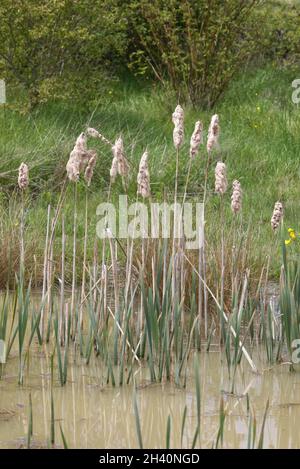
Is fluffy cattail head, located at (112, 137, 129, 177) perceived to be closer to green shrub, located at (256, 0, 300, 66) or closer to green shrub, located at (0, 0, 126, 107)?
green shrub, located at (0, 0, 126, 107)

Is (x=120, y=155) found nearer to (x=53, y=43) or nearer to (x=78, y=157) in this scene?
(x=78, y=157)

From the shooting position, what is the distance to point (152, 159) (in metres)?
8.34

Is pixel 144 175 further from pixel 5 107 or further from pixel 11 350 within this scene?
pixel 5 107

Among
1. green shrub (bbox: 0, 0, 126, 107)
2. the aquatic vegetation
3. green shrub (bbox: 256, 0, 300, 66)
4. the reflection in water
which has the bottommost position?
the reflection in water

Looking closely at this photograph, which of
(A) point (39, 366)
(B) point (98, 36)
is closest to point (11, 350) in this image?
(A) point (39, 366)

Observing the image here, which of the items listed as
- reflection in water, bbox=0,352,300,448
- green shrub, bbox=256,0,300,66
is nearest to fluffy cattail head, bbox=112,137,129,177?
reflection in water, bbox=0,352,300,448

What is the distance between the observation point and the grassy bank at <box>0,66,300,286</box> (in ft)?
22.0

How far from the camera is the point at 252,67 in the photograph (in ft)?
39.7

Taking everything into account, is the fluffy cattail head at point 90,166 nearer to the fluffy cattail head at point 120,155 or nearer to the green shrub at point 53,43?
the fluffy cattail head at point 120,155

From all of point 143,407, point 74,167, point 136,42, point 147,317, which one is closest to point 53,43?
point 136,42

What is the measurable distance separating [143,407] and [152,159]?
13.1ft

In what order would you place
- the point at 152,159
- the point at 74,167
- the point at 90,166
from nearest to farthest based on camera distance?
the point at 74,167
the point at 90,166
the point at 152,159

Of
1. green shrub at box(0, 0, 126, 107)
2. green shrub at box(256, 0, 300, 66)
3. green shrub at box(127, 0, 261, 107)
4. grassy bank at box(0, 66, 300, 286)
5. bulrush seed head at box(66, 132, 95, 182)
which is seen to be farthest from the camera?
green shrub at box(256, 0, 300, 66)

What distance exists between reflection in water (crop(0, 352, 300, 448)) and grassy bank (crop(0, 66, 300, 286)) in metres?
1.14
